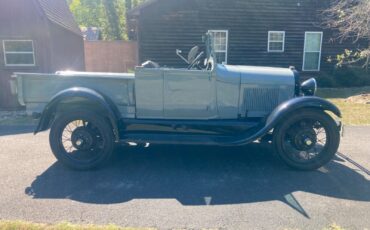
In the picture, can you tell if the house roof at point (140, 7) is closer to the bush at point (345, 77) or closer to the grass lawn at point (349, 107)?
the grass lawn at point (349, 107)

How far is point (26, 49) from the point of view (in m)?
10.2

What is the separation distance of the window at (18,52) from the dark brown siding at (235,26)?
181 inches

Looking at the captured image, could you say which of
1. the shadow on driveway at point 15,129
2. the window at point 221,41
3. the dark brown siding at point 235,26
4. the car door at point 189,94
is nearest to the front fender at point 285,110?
the car door at point 189,94

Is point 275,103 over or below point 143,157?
over

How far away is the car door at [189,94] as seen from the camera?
4586mm

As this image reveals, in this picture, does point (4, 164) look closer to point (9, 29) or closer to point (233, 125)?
point (233, 125)

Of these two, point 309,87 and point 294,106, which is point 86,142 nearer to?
point 294,106

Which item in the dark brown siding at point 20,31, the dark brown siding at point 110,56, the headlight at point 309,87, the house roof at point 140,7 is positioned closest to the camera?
the headlight at point 309,87

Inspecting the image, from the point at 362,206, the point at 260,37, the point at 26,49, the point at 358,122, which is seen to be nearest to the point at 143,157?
the point at 362,206

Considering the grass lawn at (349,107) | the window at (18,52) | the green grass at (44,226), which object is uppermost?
the window at (18,52)

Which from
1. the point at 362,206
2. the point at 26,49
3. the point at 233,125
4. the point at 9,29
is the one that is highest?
the point at 9,29

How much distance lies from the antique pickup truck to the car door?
0.02 metres

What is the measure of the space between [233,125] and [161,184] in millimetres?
1498

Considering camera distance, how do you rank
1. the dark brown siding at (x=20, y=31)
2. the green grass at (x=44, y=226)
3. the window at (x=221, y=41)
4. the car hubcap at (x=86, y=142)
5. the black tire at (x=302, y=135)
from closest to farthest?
the green grass at (x=44, y=226)
the black tire at (x=302, y=135)
the car hubcap at (x=86, y=142)
the dark brown siding at (x=20, y=31)
the window at (x=221, y=41)
